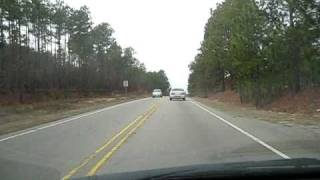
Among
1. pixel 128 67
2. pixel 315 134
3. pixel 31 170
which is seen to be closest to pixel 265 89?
pixel 315 134

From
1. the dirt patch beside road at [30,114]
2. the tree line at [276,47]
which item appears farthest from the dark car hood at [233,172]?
the tree line at [276,47]

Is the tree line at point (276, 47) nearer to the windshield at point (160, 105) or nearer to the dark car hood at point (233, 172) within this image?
the windshield at point (160, 105)

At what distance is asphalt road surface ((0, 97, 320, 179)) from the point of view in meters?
11.8

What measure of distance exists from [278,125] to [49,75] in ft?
182

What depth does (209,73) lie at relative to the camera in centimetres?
7975

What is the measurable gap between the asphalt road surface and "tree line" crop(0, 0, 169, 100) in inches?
1586

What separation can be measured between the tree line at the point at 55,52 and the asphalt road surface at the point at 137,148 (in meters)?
40.3

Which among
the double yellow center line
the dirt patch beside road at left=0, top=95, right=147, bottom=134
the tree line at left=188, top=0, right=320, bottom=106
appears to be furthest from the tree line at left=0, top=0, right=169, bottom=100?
the double yellow center line

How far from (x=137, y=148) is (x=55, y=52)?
74751mm

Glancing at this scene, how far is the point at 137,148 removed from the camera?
1526 centimetres

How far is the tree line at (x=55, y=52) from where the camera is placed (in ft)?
205

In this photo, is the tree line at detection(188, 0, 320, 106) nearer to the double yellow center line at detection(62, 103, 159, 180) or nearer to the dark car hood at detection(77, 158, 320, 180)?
the double yellow center line at detection(62, 103, 159, 180)

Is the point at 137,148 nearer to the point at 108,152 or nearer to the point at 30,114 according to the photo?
the point at 108,152

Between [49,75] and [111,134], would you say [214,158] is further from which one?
[49,75]
